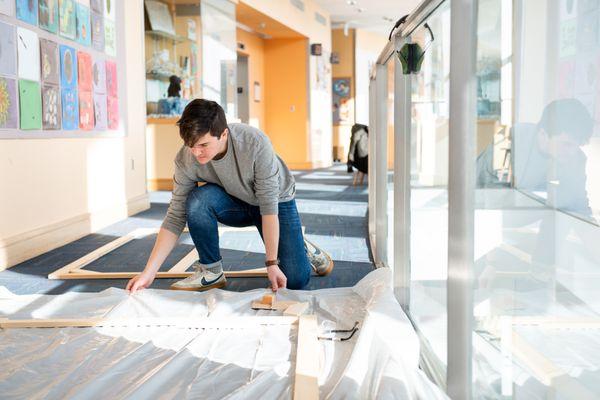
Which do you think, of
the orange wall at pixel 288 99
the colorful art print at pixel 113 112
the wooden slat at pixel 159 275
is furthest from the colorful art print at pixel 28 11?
the orange wall at pixel 288 99

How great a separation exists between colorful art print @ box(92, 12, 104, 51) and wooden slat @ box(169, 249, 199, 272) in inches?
85.7

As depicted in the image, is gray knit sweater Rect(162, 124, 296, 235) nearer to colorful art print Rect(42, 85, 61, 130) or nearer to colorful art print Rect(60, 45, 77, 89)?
colorful art print Rect(42, 85, 61, 130)

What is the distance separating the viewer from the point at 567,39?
0.90 m

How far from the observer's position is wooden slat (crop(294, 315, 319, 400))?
1759 millimetres

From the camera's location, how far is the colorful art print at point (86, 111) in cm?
521

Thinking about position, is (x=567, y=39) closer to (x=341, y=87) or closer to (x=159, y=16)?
(x=159, y=16)

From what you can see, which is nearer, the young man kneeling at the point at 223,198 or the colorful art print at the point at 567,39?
the colorful art print at the point at 567,39

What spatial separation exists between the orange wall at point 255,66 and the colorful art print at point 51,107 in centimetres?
782

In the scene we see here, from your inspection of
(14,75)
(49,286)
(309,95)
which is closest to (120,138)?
(14,75)

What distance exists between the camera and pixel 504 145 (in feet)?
3.96

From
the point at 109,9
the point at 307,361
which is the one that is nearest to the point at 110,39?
the point at 109,9

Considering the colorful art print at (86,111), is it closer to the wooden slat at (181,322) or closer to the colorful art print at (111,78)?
the colorful art print at (111,78)

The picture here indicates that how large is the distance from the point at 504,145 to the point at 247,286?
2.26m

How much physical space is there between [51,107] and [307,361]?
11.0 ft
